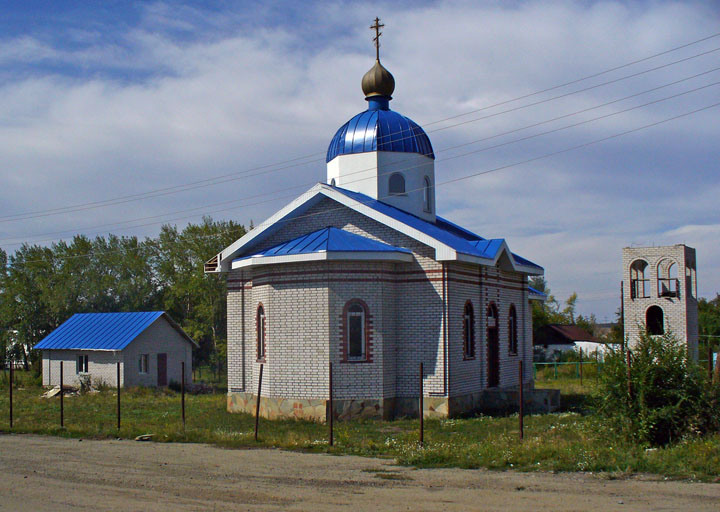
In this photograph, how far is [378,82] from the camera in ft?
77.6

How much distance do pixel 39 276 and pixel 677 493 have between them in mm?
47013

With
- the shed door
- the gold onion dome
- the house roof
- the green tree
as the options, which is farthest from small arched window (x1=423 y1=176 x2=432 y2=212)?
the house roof

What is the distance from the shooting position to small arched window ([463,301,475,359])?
19.5m

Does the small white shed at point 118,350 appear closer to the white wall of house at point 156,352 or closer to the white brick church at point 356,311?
the white wall of house at point 156,352

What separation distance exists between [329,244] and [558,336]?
35.6 meters

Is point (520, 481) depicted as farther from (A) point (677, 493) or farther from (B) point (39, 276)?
(B) point (39, 276)

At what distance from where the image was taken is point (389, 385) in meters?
18.5

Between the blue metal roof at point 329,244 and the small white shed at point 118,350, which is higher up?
the blue metal roof at point 329,244

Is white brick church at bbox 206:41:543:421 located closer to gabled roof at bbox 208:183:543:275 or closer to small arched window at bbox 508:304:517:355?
gabled roof at bbox 208:183:543:275

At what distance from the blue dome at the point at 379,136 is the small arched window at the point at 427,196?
35.1 inches

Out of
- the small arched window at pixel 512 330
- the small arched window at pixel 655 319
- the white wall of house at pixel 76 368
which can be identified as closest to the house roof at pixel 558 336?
the small arched window at pixel 655 319

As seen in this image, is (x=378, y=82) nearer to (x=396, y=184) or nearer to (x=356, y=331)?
(x=396, y=184)

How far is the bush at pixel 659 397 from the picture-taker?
39.8 feet

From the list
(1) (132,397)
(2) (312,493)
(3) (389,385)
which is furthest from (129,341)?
(2) (312,493)
